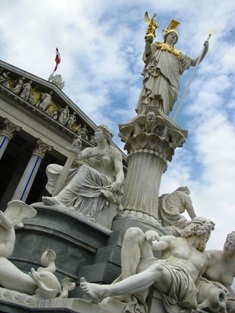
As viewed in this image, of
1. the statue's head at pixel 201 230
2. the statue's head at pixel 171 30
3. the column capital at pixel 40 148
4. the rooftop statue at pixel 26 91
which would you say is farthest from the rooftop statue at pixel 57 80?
the statue's head at pixel 201 230

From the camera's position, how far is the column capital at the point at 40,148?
28.7 metres

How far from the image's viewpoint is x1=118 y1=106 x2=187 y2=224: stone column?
23.5 feet

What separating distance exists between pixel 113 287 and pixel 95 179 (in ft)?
9.64

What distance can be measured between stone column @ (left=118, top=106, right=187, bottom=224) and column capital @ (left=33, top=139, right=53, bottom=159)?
21.5m

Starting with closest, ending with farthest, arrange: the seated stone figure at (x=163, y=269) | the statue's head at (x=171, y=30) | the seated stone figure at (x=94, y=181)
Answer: the seated stone figure at (x=163, y=269) < the seated stone figure at (x=94, y=181) < the statue's head at (x=171, y=30)

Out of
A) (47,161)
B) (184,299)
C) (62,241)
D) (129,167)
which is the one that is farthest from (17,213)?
(47,161)

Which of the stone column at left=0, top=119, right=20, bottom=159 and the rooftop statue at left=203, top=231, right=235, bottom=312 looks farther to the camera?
the stone column at left=0, top=119, right=20, bottom=159

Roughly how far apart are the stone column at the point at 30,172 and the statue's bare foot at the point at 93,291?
23.0 meters

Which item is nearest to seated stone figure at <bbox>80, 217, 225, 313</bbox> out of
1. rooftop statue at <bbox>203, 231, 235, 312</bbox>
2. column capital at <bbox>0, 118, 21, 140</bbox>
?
rooftop statue at <bbox>203, 231, 235, 312</bbox>

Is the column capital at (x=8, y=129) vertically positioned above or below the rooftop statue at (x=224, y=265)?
above

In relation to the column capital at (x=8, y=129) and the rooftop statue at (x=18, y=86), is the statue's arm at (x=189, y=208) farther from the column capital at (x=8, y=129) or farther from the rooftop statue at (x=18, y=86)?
the rooftop statue at (x=18, y=86)

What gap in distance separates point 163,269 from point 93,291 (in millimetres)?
860

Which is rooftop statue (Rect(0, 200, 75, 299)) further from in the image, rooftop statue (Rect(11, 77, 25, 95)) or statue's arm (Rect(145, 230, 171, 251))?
rooftop statue (Rect(11, 77, 25, 95))

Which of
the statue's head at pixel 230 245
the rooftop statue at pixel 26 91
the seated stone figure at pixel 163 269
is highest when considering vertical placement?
the rooftop statue at pixel 26 91
